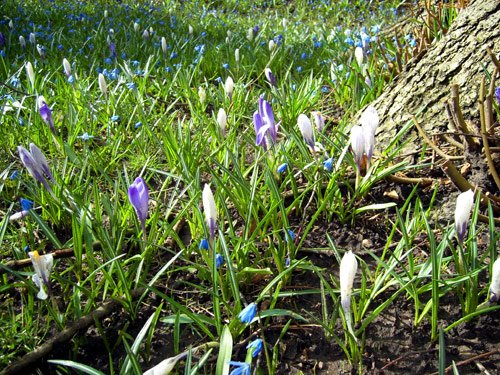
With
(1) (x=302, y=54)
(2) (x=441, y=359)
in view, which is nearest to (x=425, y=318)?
(2) (x=441, y=359)

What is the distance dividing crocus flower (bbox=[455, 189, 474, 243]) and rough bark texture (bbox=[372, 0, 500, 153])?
0.82 metres

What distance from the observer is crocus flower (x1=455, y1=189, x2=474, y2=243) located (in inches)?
48.2

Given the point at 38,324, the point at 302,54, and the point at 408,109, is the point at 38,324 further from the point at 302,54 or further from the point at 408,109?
the point at 302,54

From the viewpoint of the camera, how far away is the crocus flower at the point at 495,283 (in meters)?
1.17

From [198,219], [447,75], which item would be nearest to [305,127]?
[198,219]

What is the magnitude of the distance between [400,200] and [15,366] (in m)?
1.40

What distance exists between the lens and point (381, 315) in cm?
140

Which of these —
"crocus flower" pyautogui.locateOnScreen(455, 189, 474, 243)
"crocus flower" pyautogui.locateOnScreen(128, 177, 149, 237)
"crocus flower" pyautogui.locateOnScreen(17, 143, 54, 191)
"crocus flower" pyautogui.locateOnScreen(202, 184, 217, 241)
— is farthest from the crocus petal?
"crocus flower" pyautogui.locateOnScreen(455, 189, 474, 243)

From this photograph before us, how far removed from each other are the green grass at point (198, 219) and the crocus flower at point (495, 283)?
0.05 metres

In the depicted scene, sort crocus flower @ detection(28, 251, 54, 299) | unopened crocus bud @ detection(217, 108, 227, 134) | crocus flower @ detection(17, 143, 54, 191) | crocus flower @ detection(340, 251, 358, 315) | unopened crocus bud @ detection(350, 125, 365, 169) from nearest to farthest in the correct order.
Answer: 1. crocus flower @ detection(340, 251, 358, 315)
2. crocus flower @ detection(28, 251, 54, 299)
3. crocus flower @ detection(17, 143, 54, 191)
4. unopened crocus bud @ detection(350, 125, 365, 169)
5. unopened crocus bud @ detection(217, 108, 227, 134)

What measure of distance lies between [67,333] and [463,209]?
1093 mm

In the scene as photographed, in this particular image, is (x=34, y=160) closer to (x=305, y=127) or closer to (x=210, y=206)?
(x=210, y=206)

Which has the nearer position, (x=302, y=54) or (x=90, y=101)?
(x=90, y=101)

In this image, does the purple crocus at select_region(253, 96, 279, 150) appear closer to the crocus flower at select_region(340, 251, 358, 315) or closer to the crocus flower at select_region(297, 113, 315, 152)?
the crocus flower at select_region(297, 113, 315, 152)
